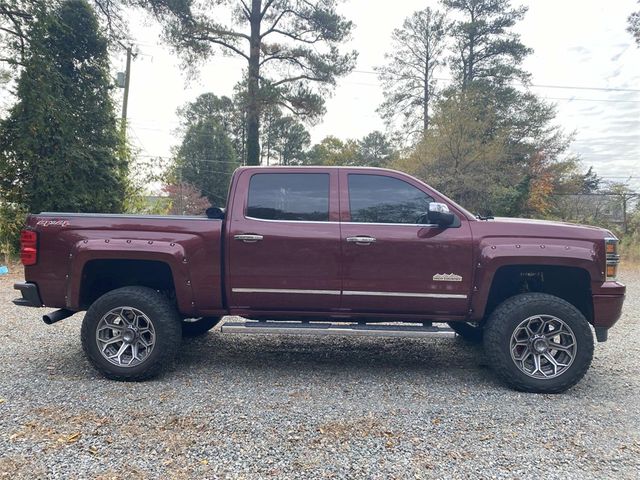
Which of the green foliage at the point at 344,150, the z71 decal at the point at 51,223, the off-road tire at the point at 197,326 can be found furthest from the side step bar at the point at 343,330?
the green foliage at the point at 344,150

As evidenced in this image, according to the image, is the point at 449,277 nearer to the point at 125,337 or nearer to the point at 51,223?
the point at 125,337

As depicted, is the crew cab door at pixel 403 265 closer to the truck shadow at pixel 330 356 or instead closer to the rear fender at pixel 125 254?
the truck shadow at pixel 330 356

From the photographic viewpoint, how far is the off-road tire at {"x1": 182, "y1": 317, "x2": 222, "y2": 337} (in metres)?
4.99

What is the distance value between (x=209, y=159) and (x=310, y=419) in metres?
37.4

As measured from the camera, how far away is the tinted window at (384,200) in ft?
13.0

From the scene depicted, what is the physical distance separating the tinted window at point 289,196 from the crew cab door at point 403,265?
25 centimetres

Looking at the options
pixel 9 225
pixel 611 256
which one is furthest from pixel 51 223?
pixel 9 225

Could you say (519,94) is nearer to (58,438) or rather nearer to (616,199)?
(616,199)

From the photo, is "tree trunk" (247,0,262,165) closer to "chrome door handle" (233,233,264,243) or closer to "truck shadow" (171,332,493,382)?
"truck shadow" (171,332,493,382)

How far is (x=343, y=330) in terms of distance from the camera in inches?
A: 149

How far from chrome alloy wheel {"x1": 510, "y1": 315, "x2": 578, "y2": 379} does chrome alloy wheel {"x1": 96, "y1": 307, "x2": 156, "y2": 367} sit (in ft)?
10.4

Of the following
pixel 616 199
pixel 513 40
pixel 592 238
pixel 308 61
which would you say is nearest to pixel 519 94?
pixel 513 40

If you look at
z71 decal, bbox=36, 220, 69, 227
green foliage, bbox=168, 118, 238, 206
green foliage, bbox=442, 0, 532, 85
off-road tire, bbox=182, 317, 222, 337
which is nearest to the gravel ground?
off-road tire, bbox=182, 317, 222, 337

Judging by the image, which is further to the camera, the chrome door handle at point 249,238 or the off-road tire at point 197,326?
the off-road tire at point 197,326
